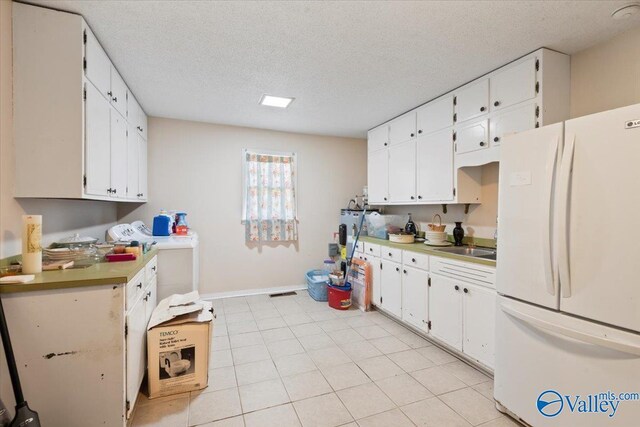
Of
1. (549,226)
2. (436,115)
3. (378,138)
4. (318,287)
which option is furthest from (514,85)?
(318,287)

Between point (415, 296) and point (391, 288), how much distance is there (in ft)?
1.29

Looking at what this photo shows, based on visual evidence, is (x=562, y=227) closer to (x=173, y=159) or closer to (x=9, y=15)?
(x=9, y=15)

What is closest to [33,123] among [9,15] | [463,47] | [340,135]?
[9,15]

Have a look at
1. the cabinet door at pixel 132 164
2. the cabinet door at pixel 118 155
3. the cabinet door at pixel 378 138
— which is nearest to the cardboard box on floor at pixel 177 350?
the cabinet door at pixel 118 155

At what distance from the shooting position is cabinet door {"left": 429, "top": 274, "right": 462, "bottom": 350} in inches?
91.8

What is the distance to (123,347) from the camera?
1474mm

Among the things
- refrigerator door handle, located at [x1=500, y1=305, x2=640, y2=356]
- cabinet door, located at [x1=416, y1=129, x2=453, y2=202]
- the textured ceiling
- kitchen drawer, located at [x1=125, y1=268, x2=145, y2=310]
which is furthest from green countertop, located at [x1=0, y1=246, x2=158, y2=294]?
cabinet door, located at [x1=416, y1=129, x2=453, y2=202]

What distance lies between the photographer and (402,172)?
3.48m

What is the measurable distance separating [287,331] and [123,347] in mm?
1709

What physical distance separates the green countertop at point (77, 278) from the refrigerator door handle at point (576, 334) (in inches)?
85.4

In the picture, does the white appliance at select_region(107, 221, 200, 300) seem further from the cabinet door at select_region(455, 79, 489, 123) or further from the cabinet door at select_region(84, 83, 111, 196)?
the cabinet door at select_region(455, 79, 489, 123)

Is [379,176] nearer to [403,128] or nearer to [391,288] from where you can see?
[403,128]

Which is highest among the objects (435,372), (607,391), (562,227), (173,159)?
(173,159)

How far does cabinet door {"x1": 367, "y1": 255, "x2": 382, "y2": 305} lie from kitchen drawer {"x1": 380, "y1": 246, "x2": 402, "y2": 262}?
16 cm
